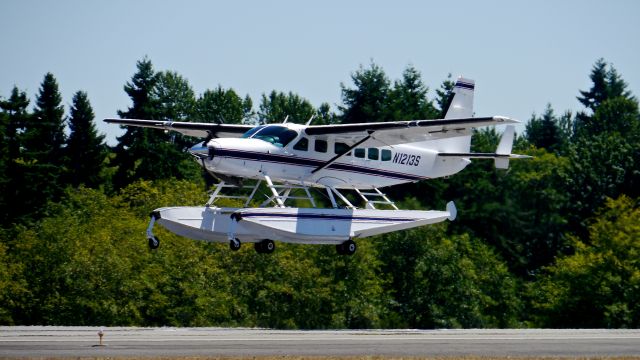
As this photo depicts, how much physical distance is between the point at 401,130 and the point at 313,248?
25.9 m

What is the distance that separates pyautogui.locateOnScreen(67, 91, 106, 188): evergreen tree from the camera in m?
71.4

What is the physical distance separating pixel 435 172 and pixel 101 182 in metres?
38.6

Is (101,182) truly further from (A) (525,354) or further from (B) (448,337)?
(A) (525,354)

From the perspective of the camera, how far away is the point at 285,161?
32875 millimetres

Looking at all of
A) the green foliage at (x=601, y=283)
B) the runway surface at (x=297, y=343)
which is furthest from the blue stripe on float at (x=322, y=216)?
the green foliage at (x=601, y=283)

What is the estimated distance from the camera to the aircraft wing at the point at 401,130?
3275 cm

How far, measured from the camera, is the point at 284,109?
95500 millimetres

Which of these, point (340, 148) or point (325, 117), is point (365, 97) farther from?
point (340, 148)

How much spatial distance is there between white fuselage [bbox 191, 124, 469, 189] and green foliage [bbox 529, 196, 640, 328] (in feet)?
69.4

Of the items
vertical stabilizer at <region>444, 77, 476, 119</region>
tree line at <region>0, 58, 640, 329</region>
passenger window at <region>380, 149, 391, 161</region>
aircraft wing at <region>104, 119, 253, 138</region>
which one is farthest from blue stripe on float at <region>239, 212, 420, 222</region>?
tree line at <region>0, 58, 640, 329</region>

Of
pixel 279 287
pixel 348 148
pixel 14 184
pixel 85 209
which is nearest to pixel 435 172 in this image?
pixel 348 148

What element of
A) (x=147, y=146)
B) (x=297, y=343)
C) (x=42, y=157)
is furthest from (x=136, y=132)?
(x=297, y=343)

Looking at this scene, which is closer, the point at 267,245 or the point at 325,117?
the point at 267,245

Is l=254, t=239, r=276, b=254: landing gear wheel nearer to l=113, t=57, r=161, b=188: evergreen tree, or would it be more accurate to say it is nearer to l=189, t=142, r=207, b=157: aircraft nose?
l=189, t=142, r=207, b=157: aircraft nose
